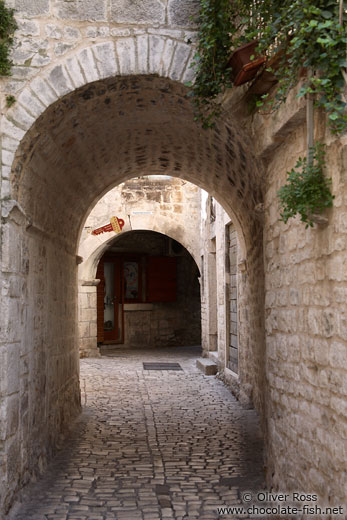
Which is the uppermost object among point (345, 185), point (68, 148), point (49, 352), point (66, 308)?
point (68, 148)

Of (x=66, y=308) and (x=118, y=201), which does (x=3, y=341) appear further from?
(x=118, y=201)

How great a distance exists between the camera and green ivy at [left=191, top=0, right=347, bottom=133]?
2.46 m

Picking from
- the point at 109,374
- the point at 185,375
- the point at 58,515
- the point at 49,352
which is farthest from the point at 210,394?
the point at 58,515

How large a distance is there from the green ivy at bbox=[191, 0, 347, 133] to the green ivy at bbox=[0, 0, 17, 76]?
52.1 inches

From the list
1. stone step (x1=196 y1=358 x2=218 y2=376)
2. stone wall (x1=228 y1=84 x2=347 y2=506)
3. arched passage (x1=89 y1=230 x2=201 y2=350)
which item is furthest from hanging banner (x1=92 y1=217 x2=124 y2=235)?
stone wall (x1=228 y1=84 x2=347 y2=506)

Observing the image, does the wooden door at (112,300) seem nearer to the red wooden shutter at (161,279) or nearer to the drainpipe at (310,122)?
the red wooden shutter at (161,279)

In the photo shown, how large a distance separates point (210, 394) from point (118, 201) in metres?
6.28

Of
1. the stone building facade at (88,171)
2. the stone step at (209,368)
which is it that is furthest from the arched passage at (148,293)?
the stone building facade at (88,171)

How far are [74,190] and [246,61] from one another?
9.49ft

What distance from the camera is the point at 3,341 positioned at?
3.60 m

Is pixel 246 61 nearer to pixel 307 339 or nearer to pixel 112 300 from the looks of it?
pixel 307 339

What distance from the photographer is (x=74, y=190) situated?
5.80m

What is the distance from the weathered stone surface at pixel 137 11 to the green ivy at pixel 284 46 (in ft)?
1.06

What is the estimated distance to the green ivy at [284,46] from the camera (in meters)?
2.46
